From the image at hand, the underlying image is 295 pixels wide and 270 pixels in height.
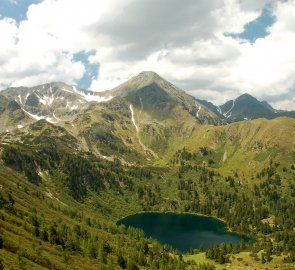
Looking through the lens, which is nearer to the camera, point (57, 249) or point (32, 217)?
point (57, 249)

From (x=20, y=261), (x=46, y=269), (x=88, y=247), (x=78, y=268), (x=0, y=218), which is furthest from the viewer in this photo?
(x=88, y=247)

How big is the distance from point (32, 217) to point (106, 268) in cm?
4764

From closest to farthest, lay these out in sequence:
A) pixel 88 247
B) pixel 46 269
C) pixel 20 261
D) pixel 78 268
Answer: pixel 20 261 → pixel 46 269 → pixel 78 268 → pixel 88 247

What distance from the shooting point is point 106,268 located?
169875 millimetres

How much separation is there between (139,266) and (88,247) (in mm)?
29333

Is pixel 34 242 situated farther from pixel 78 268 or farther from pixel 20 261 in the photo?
pixel 20 261

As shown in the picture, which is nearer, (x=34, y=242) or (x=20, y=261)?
(x=20, y=261)

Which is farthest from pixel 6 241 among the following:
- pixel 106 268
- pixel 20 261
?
pixel 106 268

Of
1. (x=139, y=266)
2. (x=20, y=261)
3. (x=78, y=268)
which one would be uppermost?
(x=20, y=261)

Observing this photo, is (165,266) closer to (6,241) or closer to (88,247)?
(88,247)

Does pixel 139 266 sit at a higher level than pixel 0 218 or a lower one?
lower

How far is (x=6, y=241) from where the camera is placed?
427ft

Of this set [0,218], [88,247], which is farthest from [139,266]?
[0,218]

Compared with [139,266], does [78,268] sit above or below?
above
